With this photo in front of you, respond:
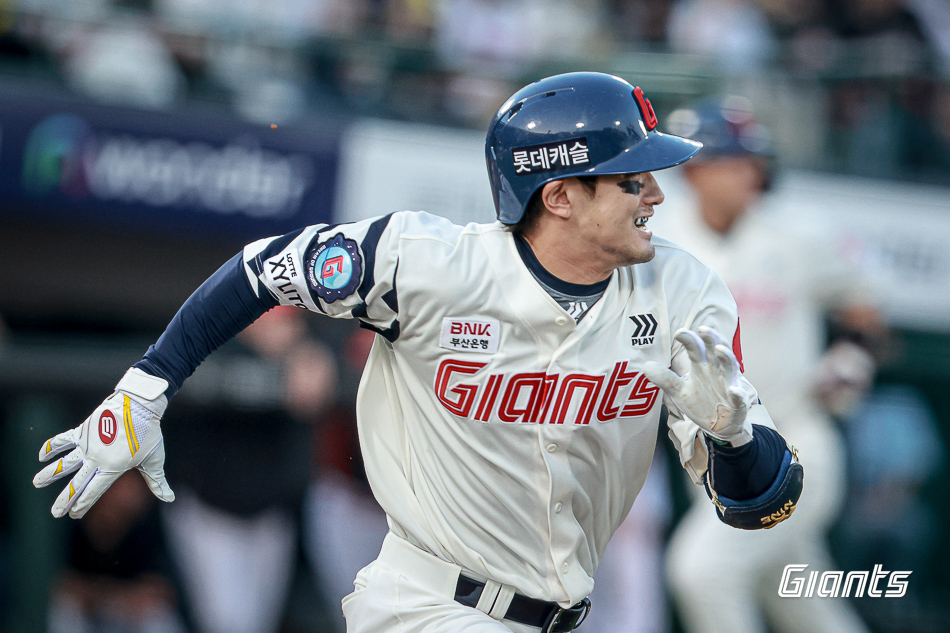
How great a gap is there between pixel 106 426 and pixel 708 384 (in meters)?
1.55

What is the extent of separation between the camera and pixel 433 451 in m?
3.26

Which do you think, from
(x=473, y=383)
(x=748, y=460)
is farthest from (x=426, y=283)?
(x=748, y=460)

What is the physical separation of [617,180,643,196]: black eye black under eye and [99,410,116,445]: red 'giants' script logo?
4.84ft

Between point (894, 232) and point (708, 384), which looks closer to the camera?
point (708, 384)

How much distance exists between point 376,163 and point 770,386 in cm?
317

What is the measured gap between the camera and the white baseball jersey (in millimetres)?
3121

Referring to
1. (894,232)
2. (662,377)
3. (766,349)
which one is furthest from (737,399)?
(894,232)

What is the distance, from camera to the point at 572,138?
10.4 ft

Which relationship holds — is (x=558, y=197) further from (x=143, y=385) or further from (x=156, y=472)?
(x=156, y=472)

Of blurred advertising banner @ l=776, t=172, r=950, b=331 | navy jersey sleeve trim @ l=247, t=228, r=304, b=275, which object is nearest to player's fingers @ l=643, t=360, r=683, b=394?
navy jersey sleeve trim @ l=247, t=228, r=304, b=275

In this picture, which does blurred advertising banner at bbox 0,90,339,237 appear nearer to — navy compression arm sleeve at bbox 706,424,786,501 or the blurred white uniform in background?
the blurred white uniform in background

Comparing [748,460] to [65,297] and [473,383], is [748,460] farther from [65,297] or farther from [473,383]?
[65,297]

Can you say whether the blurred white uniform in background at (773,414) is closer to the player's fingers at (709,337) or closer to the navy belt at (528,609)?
the navy belt at (528,609)

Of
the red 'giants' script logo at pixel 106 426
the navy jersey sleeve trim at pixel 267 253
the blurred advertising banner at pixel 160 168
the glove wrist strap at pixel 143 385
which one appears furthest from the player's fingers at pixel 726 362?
the blurred advertising banner at pixel 160 168
